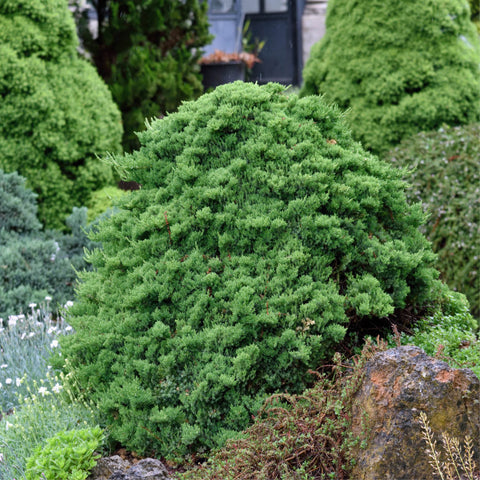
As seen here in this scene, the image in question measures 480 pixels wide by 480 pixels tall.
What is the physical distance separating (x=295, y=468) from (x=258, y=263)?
3.24ft

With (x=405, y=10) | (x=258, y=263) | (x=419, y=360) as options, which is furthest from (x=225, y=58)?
(x=419, y=360)

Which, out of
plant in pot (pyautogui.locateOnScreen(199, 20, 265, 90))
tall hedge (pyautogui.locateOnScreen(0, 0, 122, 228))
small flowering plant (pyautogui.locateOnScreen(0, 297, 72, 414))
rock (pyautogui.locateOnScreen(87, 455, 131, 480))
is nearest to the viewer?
rock (pyautogui.locateOnScreen(87, 455, 131, 480))

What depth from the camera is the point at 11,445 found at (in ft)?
9.48

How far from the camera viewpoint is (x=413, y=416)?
2.06 m

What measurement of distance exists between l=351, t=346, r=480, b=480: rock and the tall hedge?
4.84 meters

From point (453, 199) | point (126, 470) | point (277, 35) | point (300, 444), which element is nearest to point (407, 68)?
point (453, 199)

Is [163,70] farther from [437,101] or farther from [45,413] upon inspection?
[45,413]

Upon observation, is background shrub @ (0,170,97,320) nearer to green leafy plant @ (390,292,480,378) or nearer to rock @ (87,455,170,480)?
rock @ (87,455,170,480)

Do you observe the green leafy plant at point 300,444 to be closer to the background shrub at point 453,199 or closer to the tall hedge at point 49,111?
the background shrub at point 453,199

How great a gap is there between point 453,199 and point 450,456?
3923 mm

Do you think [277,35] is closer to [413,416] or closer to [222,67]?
[222,67]

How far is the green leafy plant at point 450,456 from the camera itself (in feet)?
6.37

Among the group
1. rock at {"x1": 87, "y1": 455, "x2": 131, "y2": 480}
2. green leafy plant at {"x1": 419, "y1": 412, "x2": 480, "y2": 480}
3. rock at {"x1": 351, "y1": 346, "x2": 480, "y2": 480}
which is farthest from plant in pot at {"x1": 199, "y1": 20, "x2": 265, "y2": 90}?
green leafy plant at {"x1": 419, "y1": 412, "x2": 480, "y2": 480}

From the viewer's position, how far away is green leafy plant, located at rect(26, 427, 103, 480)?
95.2 inches
